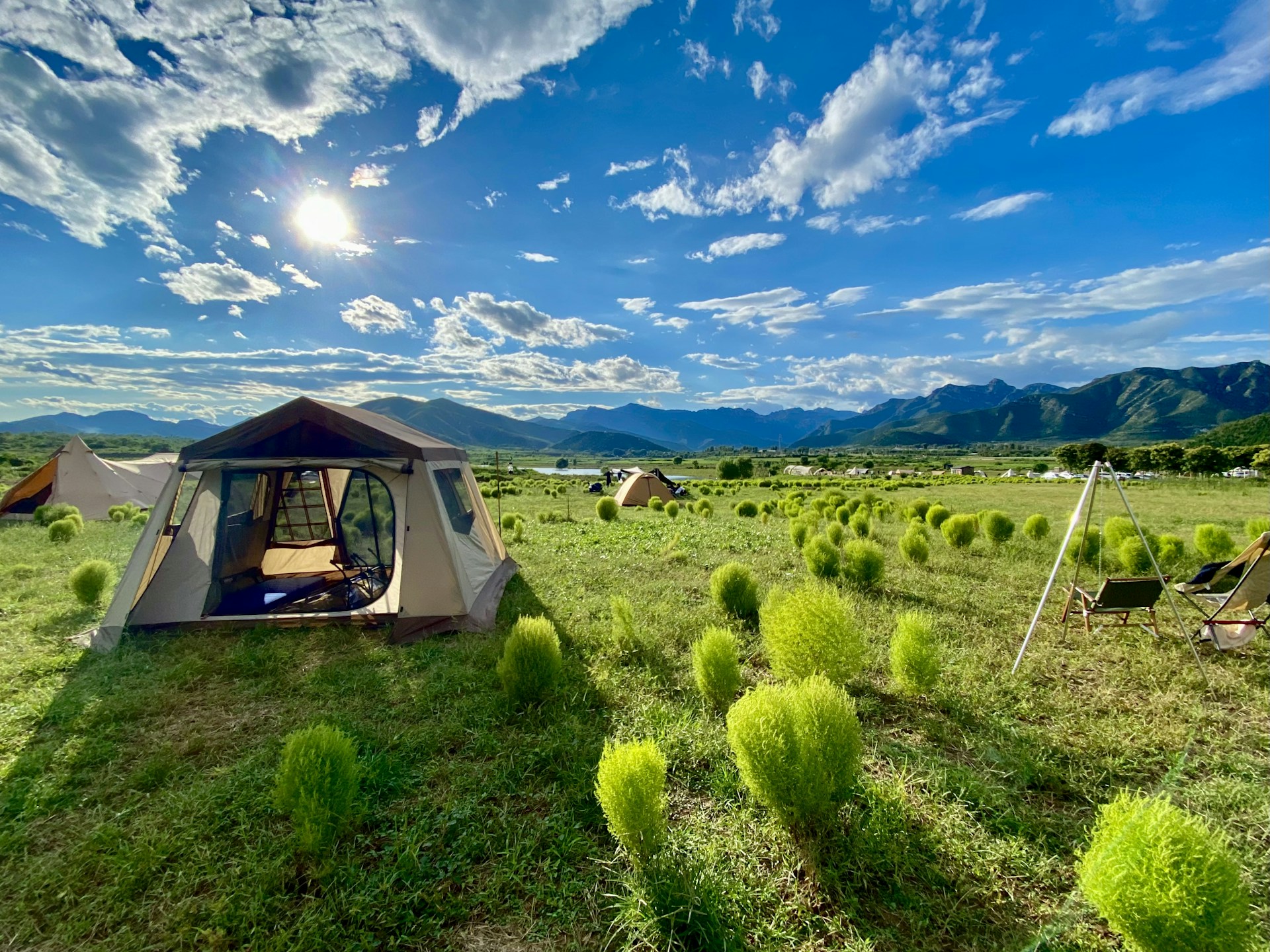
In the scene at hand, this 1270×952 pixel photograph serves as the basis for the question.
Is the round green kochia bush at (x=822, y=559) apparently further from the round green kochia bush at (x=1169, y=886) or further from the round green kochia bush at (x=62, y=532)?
the round green kochia bush at (x=62, y=532)

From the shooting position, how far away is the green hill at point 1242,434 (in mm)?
86500

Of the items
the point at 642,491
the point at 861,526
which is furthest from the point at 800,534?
the point at 642,491

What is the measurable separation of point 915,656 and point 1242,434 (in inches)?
5383

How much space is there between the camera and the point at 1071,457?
81.7 meters

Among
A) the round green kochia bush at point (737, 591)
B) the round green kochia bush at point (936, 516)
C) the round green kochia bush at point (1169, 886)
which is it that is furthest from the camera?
the round green kochia bush at point (936, 516)

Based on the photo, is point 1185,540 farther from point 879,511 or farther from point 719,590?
point 719,590

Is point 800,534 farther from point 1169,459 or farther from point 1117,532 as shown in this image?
point 1169,459

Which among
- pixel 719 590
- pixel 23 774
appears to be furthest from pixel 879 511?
pixel 23 774

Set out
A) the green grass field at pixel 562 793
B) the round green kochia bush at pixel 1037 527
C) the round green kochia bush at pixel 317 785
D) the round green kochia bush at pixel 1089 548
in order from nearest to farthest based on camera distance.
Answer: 1. the green grass field at pixel 562 793
2. the round green kochia bush at pixel 317 785
3. the round green kochia bush at pixel 1089 548
4. the round green kochia bush at pixel 1037 527

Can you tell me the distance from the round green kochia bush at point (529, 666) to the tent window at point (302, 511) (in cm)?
616

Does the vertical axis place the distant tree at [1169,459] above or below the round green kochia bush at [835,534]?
below

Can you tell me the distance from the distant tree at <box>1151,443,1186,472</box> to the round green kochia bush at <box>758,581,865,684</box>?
260ft

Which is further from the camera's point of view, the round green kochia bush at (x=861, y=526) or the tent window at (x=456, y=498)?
the round green kochia bush at (x=861, y=526)

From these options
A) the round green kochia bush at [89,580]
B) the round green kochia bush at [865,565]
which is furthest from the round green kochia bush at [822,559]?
the round green kochia bush at [89,580]
